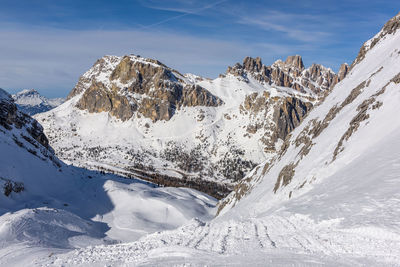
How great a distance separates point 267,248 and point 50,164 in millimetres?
78455

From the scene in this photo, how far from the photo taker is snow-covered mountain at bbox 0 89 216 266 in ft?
125

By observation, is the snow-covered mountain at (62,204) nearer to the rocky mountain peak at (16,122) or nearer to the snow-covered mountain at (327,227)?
the rocky mountain peak at (16,122)

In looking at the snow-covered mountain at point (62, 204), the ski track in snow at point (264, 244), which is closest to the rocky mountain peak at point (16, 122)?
the snow-covered mountain at point (62, 204)

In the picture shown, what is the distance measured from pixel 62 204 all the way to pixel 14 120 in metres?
38.5

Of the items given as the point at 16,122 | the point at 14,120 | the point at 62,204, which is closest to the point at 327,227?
the point at 62,204

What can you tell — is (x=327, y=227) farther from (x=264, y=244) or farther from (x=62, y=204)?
(x=62, y=204)

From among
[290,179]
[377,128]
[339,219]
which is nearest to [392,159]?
[339,219]

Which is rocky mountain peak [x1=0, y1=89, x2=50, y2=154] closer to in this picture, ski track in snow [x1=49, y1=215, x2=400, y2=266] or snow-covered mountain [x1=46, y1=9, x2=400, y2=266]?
ski track in snow [x1=49, y1=215, x2=400, y2=266]

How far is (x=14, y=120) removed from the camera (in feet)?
275

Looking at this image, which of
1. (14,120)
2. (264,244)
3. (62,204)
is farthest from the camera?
(14,120)

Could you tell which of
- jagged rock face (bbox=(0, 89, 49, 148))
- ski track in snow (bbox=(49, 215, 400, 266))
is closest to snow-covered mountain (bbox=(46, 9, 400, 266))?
ski track in snow (bbox=(49, 215, 400, 266))

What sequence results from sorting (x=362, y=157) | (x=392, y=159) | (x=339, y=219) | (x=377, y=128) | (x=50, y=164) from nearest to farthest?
1. (x=339, y=219)
2. (x=392, y=159)
3. (x=362, y=157)
4. (x=377, y=128)
5. (x=50, y=164)

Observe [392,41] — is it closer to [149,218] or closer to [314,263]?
[314,263]

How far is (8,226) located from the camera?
107ft
